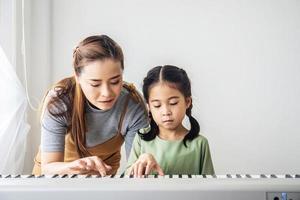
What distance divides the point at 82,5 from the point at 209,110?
2.48 ft

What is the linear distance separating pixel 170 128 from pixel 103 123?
31 centimetres

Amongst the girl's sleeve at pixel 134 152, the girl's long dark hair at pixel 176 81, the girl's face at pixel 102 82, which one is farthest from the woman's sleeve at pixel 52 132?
the girl's long dark hair at pixel 176 81

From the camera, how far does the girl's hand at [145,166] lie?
1786mm

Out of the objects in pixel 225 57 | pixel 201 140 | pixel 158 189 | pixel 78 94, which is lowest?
pixel 158 189

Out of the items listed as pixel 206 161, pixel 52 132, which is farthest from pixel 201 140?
pixel 52 132

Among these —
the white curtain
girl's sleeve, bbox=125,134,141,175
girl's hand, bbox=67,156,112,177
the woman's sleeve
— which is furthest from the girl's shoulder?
the white curtain

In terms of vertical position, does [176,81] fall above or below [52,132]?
above

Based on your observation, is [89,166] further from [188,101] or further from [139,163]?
Answer: [188,101]

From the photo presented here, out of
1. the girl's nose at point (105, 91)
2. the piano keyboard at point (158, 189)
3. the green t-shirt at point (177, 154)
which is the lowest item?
the piano keyboard at point (158, 189)

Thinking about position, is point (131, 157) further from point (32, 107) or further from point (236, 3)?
point (236, 3)

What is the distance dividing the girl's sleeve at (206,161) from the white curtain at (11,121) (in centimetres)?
79

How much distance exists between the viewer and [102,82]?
1.83 m

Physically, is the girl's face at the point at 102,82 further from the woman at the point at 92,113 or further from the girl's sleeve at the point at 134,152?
the girl's sleeve at the point at 134,152

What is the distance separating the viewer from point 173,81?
6.04 feet
